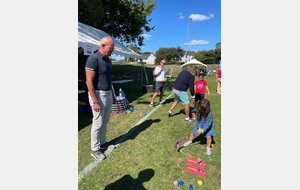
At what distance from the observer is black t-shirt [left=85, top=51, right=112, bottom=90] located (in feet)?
8.91

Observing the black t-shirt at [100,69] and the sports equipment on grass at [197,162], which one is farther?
the sports equipment on grass at [197,162]

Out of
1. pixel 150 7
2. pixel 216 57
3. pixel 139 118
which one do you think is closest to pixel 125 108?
pixel 139 118

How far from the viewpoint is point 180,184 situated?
99.8 inches

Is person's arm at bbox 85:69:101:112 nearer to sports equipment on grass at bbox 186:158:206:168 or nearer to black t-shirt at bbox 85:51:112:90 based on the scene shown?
black t-shirt at bbox 85:51:112:90

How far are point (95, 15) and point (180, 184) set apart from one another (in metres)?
11.3

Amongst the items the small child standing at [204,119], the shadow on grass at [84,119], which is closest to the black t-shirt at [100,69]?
the small child standing at [204,119]

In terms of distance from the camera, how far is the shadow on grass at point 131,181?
2.46m

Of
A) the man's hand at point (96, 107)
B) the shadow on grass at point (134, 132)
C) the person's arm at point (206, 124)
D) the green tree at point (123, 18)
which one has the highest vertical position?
the green tree at point (123, 18)

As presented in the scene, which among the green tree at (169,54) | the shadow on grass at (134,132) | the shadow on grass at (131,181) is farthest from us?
the green tree at (169,54)

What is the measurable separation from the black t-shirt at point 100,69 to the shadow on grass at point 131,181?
1656mm

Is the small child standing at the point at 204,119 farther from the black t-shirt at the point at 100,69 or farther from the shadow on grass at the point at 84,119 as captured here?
the shadow on grass at the point at 84,119

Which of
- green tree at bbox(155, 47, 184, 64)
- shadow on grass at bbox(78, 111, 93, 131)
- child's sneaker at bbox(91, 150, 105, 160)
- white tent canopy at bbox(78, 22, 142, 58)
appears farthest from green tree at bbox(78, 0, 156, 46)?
green tree at bbox(155, 47, 184, 64)

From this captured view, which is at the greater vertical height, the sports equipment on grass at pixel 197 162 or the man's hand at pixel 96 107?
the man's hand at pixel 96 107

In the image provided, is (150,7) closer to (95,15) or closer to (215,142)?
(95,15)
